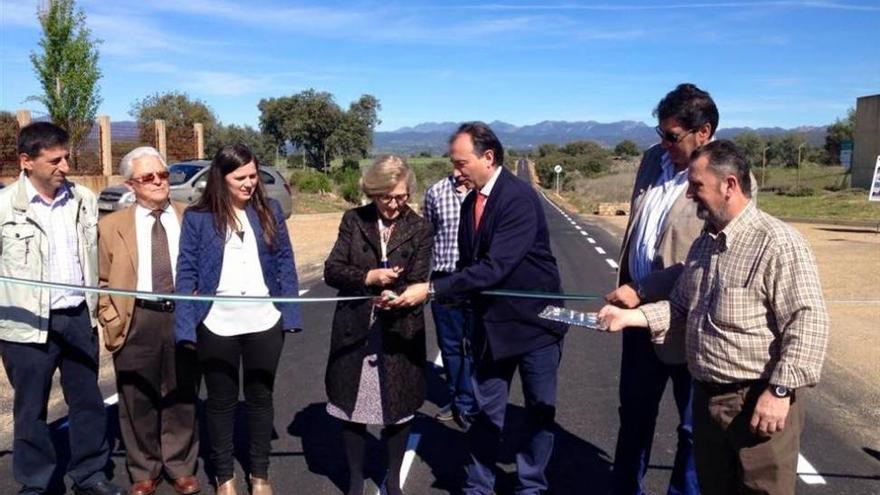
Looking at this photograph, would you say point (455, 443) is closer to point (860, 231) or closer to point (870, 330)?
point (870, 330)

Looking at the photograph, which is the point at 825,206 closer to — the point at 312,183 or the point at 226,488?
the point at 312,183

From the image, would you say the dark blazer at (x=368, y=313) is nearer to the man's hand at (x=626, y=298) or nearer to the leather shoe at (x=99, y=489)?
the man's hand at (x=626, y=298)

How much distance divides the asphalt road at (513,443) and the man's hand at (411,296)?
4.21 feet

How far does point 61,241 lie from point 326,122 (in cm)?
4440

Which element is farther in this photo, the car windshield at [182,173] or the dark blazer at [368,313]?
the car windshield at [182,173]

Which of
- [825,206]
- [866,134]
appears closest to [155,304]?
[825,206]

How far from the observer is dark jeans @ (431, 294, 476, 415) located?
20.3 feet

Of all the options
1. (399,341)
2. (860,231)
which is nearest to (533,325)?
(399,341)

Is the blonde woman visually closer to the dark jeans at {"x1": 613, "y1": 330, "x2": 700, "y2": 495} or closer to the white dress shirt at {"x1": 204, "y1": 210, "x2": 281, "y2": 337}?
the white dress shirt at {"x1": 204, "y1": 210, "x2": 281, "y2": 337}

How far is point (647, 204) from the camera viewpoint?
4.25 meters

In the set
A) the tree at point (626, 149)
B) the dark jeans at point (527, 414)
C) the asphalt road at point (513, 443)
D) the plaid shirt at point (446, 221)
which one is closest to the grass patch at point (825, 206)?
the asphalt road at point (513, 443)

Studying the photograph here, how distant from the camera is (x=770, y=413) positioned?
306cm

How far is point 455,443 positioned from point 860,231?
20.1 meters

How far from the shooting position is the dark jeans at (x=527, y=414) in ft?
14.4
